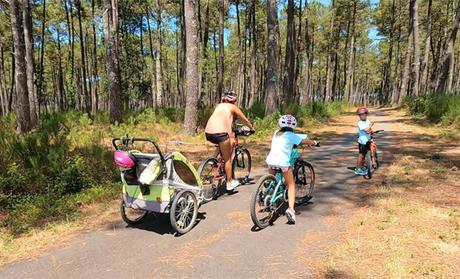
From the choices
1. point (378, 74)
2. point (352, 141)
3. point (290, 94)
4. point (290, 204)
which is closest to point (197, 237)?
point (290, 204)

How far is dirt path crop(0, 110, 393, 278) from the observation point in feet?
14.6

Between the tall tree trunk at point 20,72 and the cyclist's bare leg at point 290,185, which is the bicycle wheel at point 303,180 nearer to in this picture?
the cyclist's bare leg at point 290,185

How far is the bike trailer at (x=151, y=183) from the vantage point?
544cm

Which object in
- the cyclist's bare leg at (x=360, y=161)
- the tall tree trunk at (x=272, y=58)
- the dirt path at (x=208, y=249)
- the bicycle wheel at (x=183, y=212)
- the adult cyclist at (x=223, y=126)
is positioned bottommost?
the dirt path at (x=208, y=249)

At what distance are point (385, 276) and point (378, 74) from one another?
263 ft

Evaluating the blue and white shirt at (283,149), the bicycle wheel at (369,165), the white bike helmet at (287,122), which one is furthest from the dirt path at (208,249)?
the bicycle wheel at (369,165)

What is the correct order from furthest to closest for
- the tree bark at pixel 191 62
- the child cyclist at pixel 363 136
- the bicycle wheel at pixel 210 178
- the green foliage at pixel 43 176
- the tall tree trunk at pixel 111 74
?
the tall tree trunk at pixel 111 74
the tree bark at pixel 191 62
the child cyclist at pixel 363 136
the bicycle wheel at pixel 210 178
the green foliage at pixel 43 176

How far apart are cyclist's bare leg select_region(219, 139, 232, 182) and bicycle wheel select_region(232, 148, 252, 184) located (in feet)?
1.63

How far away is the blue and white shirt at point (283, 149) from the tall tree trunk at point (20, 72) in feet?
30.4

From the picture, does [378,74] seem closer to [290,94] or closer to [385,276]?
[290,94]

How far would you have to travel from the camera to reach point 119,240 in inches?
Answer: 215

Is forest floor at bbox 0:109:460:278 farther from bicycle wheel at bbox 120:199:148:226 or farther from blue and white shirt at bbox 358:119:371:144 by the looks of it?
blue and white shirt at bbox 358:119:371:144

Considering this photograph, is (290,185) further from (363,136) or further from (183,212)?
(363,136)

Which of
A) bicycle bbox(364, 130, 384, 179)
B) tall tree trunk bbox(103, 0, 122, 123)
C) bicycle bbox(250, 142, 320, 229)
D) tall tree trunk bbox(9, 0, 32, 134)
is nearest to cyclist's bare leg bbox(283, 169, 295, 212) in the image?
bicycle bbox(250, 142, 320, 229)
